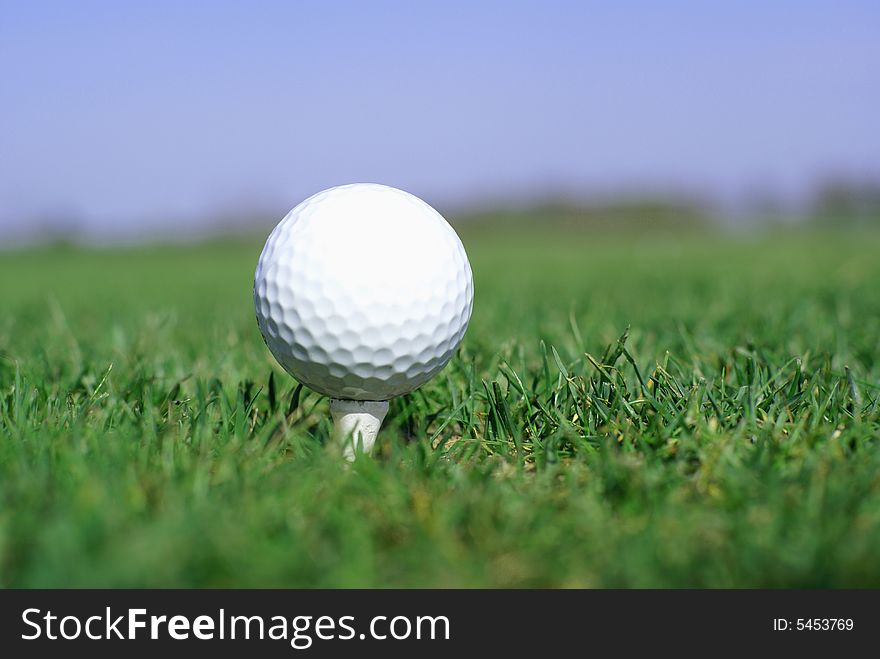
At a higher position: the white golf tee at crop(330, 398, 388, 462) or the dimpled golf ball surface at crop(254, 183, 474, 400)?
the dimpled golf ball surface at crop(254, 183, 474, 400)

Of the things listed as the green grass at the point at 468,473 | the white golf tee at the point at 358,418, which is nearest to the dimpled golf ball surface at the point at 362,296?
the white golf tee at the point at 358,418

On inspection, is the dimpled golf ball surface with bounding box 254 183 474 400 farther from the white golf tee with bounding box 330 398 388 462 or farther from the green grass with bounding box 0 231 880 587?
the green grass with bounding box 0 231 880 587

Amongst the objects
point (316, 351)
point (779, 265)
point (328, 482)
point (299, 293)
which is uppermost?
point (299, 293)

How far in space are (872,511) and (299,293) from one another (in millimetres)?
1622

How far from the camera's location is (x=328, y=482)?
187cm

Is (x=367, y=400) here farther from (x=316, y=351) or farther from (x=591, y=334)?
(x=591, y=334)

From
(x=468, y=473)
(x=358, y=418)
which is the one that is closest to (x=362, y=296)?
(x=358, y=418)

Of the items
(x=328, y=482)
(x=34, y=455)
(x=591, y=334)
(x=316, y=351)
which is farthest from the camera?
(x=591, y=334)

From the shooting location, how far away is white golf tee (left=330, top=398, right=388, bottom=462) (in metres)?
2.36

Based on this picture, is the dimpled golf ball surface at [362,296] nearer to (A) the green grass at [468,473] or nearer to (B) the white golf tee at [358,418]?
(B) the white golf tee at [358,418]

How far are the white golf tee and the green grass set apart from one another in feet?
0.35

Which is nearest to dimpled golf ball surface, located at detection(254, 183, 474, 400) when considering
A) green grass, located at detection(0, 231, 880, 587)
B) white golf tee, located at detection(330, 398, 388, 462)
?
white golf tee, located at detection(330, 398, 388, 462)

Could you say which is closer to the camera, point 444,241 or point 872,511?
→ point 872,511
